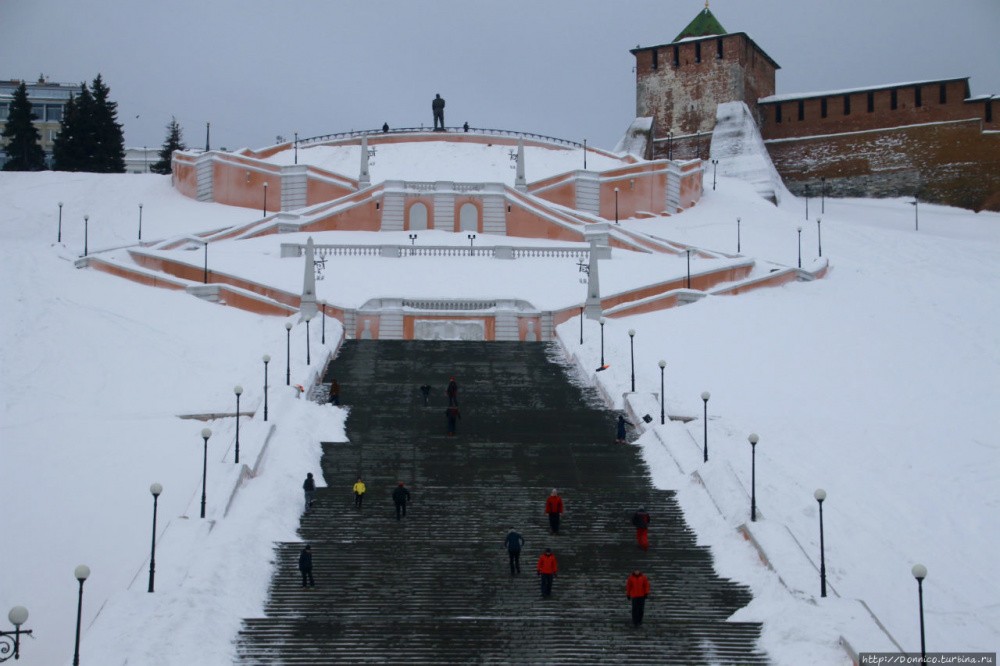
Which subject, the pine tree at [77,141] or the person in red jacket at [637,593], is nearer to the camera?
the person in red jacket at [637,593]

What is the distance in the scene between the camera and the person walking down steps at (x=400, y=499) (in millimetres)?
22141

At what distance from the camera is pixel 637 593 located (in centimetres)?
1839

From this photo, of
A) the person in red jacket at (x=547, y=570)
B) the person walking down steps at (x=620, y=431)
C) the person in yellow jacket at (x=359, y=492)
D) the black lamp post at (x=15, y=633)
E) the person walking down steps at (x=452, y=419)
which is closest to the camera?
the black lamp post at (x=15, y=633)

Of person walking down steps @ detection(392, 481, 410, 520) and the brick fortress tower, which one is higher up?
the brick fortress tower

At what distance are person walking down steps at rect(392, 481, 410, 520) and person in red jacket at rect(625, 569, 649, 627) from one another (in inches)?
200

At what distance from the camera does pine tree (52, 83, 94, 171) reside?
74.2 m

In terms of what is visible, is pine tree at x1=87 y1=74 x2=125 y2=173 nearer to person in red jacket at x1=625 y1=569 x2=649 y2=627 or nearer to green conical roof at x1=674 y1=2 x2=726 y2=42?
green conical roof at x1=674 y1=2 x2=726 y2=42

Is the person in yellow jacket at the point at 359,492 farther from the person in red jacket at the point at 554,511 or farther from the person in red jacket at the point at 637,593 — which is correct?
the person in red jacket at the point at 637,593

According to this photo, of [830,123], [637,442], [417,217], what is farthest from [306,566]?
[830,123]

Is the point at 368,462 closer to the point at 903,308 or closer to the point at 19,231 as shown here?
the point at 903,308

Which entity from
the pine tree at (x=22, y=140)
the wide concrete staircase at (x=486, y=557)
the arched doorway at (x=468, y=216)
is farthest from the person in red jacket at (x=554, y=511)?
the pine tree at (x=22, y=140)

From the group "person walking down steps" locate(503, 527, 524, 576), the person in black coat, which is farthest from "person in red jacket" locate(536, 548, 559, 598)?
the person in black coat

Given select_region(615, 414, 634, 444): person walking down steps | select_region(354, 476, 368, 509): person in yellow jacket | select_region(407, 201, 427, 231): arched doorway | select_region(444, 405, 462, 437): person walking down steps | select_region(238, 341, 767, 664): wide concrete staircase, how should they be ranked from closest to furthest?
select_region(238, 341, 767, 664): wide concrete staircase
select_region(354, 476, 368, 509): person in yellow jacket
select_region(615, 414, 634, 444): person walking down steps
select_region(444, 405, 462, 437): person walking down steps
select_region(407, 201, 427, 231): arched doorway

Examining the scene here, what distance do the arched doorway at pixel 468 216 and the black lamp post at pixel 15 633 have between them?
125 feet
